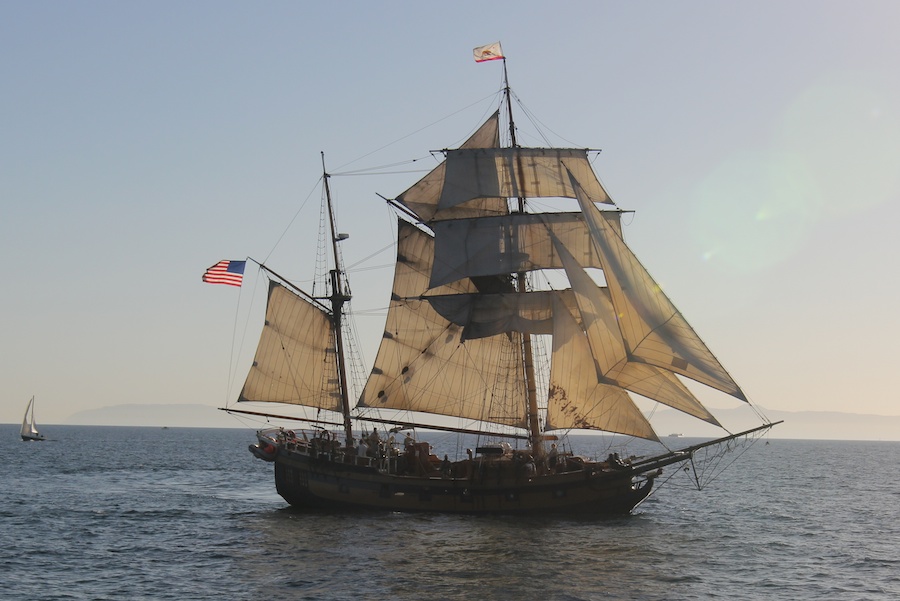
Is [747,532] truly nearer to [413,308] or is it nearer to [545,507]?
[545,507]

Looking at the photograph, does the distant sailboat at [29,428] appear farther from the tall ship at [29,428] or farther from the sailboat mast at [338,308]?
the sailboat mast at [338,308]

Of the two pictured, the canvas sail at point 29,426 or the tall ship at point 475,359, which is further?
the canvas sail at point 29,426

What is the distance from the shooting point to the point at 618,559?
4159 cm

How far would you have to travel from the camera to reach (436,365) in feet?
202

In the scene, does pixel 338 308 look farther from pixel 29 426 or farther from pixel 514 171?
pixel 29 426

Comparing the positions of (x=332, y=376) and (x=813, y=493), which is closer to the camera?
(x=332, y=376)

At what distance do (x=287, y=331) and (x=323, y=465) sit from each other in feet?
28.7

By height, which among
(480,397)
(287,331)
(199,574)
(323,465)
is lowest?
(199,574)

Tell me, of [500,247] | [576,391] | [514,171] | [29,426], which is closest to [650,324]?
[576,391]

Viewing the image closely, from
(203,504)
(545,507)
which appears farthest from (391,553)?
(203,504)

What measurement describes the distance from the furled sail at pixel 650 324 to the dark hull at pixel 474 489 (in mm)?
9011

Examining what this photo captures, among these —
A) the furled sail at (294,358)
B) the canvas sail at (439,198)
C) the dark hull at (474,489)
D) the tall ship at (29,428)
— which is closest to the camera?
the dark hull at (474,489)

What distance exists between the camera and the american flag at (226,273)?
5866 cm

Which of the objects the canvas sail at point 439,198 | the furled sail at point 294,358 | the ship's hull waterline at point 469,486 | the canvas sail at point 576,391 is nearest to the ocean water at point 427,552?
the ship's hull waterline at point 469,486
